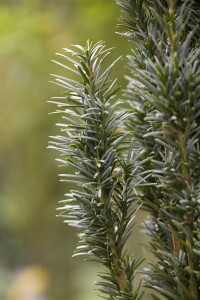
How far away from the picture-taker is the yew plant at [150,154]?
1.69 ft

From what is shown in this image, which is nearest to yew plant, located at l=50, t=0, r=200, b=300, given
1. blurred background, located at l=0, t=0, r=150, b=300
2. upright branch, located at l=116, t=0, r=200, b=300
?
upright branch, located at l=116, t=0, r=200, b=300

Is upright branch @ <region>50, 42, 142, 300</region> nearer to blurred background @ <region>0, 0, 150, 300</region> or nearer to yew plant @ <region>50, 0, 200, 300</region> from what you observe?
yew plant @ <region>50, 0, 200, 300</region>

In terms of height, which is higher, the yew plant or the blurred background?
the blurred background

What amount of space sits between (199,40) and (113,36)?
1.87 m

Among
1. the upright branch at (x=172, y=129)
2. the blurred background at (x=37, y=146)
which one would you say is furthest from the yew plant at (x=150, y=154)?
the blurred background at (x=37, y=146)

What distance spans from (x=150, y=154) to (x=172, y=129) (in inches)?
3.8

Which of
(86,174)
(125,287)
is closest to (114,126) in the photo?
(86,174)

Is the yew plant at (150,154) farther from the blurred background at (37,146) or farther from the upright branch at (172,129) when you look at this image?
the blurred background at (37,146)

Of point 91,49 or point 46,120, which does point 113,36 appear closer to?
point 46,120

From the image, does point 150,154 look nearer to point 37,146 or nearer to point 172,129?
point 172,129

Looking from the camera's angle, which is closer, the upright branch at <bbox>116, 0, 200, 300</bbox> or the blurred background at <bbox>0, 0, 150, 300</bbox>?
the upright branch at <bbox>116, 0, 200, 300</bbox>

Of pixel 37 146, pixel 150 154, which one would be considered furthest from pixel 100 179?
pixel 37 146

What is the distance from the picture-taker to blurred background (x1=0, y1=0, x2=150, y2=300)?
241 centimetres

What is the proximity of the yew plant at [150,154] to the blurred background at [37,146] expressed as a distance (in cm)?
166
